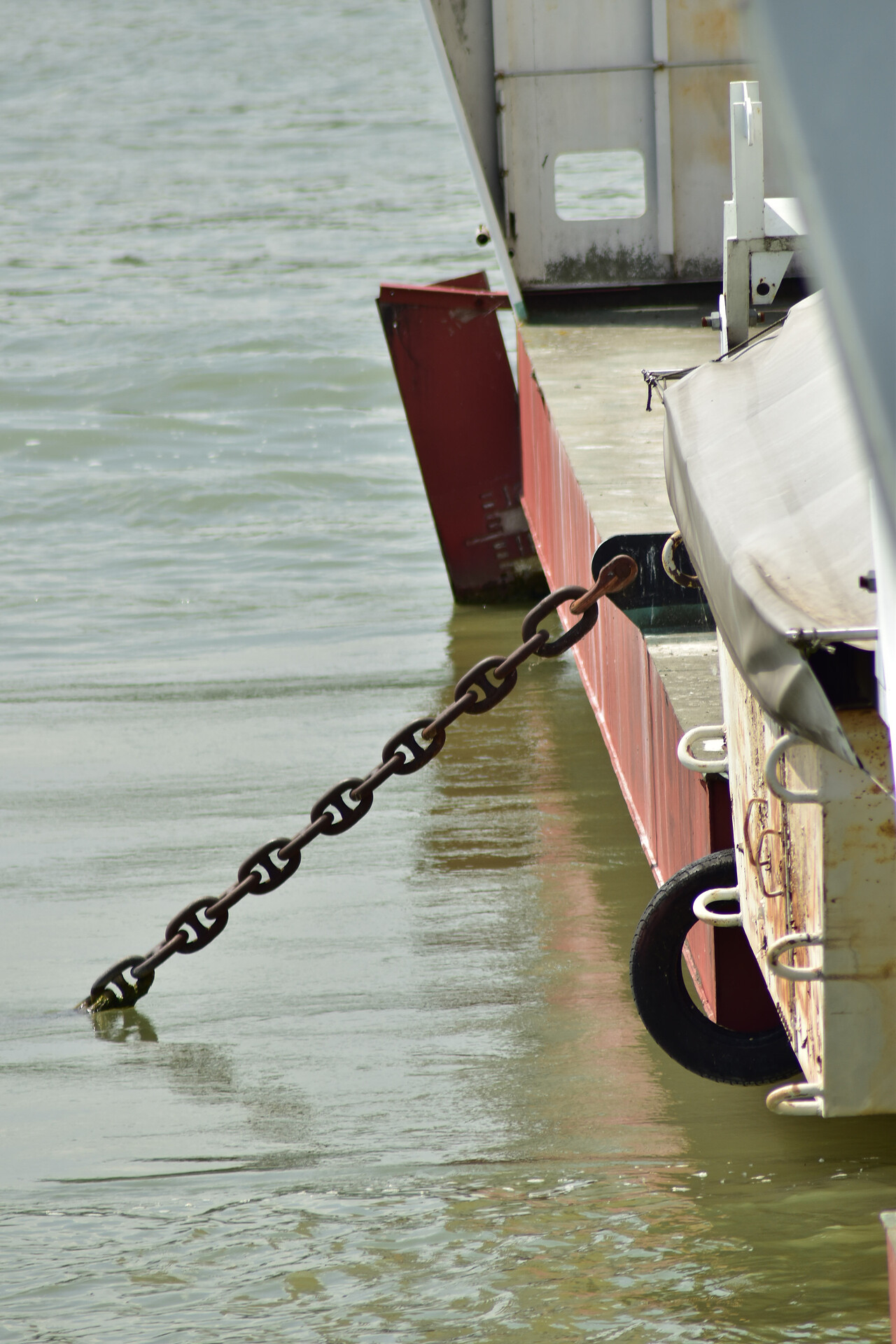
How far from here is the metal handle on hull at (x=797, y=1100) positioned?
3.03 m

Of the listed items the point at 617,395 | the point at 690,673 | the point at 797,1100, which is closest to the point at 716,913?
the point at 797,1100

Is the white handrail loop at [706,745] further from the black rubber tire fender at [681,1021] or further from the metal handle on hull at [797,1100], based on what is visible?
the metal handle on hull at [797,1100]

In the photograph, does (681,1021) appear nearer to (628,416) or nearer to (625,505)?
(625,505)

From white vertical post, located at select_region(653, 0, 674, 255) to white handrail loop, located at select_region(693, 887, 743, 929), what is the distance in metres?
7.02

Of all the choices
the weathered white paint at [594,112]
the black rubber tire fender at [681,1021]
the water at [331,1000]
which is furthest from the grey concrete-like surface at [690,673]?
the weathered white paint at [594,112]

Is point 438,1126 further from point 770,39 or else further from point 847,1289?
point 770,39

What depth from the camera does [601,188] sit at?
2634 cm

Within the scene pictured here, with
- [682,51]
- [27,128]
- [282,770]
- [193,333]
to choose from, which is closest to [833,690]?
[282,770]

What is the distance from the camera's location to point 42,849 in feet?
21.4

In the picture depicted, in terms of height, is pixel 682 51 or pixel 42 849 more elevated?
pixel 682 51

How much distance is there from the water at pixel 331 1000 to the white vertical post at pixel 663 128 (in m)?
2.46

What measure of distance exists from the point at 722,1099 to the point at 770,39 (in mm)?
3430

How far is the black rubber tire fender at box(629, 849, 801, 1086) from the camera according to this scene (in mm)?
3869

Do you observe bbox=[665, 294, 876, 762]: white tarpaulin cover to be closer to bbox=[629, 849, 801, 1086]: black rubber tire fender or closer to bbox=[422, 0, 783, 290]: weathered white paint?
bbox=[629, 849, 801, 1086]: black rubber tire fender
